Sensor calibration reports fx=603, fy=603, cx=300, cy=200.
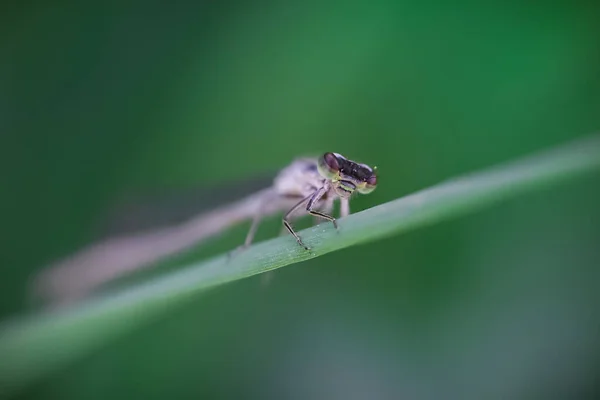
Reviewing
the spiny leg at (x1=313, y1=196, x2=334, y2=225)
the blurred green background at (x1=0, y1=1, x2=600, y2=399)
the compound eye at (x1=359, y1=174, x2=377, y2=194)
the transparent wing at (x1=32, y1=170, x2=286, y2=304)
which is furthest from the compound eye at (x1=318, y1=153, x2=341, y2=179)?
the transparent wing at (x1=32, y1=170, x2=286, y2=304)

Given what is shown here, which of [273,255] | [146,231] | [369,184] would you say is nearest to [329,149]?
[369,184]

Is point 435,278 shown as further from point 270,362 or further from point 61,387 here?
point 61,387

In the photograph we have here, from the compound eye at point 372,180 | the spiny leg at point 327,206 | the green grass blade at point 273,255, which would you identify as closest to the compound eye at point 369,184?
the compound eye at point 372,180

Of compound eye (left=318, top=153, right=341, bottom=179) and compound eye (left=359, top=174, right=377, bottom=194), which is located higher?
compound eye (left=318, top=153, right=341, bottom=179)

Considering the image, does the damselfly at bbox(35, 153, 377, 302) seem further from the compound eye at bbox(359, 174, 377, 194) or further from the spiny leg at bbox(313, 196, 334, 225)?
the compound eye at bbox(359, 174, 377, 194)

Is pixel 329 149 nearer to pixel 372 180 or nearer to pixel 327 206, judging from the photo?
pixel 327 206

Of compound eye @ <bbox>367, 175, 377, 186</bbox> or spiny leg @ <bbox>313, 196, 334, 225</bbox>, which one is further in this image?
spiny leg @ <bbox>313, 196, 334, 225</bbox>

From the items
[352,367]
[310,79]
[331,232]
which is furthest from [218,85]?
[331,232]
